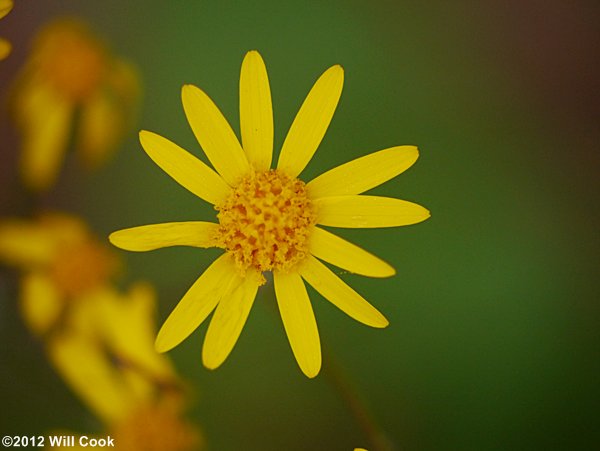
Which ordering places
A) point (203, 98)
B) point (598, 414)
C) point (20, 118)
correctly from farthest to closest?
point (20, 118), point (598, 414), point (203, 98)

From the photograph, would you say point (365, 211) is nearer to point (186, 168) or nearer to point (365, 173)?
point (365, 173)

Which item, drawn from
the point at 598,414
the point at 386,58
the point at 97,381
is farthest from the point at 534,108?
the point at 97,381

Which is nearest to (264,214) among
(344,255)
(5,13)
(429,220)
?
(344,255)

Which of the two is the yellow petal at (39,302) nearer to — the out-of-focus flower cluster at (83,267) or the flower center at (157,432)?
the out-of-focus flower cluster at (83,267)

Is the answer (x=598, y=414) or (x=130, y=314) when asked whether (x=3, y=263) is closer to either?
(x=130, y=314)
